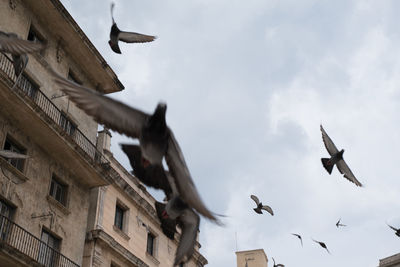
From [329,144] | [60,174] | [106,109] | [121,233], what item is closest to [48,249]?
[60,174]

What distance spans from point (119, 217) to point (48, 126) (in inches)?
308

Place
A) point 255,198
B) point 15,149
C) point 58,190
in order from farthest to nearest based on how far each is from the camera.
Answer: point 58,190 → point 15,149 → point 255,198

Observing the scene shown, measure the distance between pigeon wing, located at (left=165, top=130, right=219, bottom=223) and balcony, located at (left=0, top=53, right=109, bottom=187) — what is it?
1424 centimetres

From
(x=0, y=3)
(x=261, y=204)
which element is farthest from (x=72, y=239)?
(x=0, y=3)

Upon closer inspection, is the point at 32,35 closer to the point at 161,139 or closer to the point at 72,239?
the point at 72,239

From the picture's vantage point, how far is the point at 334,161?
13.2 meters

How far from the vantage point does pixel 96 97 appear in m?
6.29

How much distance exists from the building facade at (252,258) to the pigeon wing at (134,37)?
137 feet

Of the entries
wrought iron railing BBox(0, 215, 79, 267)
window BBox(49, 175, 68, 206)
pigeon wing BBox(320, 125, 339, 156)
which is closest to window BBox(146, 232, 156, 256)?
window BBox(49, 175, 68, 206)

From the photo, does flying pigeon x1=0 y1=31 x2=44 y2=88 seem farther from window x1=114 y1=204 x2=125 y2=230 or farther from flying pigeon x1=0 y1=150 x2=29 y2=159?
window x1=114 y1=204 x2=125 y2=230

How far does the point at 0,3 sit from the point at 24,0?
5.70ft

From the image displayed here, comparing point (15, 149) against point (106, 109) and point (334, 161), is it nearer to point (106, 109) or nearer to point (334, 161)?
point (334, 161)

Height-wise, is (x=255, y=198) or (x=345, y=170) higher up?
(x=255, y=198)

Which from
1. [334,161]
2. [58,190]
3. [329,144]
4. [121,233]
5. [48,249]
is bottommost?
[334,161]
